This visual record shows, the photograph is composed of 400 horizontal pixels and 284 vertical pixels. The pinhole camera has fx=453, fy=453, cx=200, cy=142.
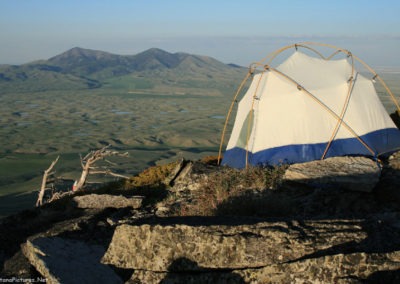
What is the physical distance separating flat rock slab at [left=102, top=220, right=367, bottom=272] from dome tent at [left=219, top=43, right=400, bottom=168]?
9779 mm

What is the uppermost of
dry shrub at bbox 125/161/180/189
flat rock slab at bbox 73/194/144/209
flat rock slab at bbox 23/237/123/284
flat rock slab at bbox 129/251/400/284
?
flat rock slab at bbox 129/251/400/284

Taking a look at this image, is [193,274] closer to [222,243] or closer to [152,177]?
[222,243]

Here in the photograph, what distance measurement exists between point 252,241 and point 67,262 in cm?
298

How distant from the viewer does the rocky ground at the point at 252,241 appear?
16.4 feet

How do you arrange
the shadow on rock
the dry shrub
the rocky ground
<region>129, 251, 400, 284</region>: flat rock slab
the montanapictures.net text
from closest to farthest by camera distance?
1. <region>129, 251, 400, 284</region>: flat rock slab
2. the rocky ground
3. the shadow on rock
4. the montanapictures.net text
5. the dry shrub

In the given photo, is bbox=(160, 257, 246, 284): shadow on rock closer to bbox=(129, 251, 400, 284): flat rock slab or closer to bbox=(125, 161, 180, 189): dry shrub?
bbox=(129, 251, 400, 284): flat rock slab

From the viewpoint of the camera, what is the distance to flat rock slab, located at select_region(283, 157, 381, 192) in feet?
32.9

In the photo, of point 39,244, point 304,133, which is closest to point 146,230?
point 39,244

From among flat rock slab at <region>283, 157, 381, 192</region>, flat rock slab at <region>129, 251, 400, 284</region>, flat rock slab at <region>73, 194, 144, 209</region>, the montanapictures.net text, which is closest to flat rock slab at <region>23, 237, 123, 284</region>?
the montanapictures.net text

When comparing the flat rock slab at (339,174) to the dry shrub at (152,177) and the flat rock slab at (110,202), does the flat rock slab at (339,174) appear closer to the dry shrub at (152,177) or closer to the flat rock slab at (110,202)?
the flat rock slab at (110,202)

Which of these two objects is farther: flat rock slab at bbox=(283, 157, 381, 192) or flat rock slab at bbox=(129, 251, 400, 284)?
flat rock slab at bbox=(283, 157, 381, 192)

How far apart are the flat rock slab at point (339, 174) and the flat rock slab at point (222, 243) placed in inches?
175

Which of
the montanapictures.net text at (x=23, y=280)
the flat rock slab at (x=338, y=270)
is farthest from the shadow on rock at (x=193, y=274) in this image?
the montanapictures.net text at (x=23, y=280)

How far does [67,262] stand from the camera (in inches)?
264
